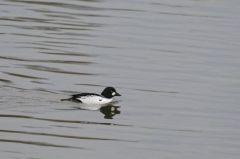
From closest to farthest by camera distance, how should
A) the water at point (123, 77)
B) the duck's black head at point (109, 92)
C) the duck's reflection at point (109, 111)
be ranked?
the water at point (123, 77), the duck's reflection at point (109, 111), the duck's black head at point (109, 92)

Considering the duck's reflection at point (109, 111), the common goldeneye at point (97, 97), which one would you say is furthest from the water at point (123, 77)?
the common goldeneye at point (97, 97)

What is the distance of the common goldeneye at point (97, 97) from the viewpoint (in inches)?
763

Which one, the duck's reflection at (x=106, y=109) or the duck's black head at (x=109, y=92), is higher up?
the duck's black head at (x=109, y=92)

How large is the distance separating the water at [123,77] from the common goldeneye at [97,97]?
0.62ft

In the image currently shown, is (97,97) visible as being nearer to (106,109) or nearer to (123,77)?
(106,109)

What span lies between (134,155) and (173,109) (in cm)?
356

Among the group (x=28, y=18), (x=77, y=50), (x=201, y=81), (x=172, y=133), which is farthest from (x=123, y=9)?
(x=172, y=133)

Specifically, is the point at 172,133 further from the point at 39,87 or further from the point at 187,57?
the point at 187,57

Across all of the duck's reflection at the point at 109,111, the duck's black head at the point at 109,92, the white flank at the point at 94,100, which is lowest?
the duck's reflection at the point at 109,111

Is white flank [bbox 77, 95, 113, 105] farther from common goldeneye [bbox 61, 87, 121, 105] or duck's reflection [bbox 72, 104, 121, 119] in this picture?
duck's reflection [bbox 72, 104, 121, 119]

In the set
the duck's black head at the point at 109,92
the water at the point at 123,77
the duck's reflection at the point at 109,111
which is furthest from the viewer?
the duck's black head at the point at 109,92

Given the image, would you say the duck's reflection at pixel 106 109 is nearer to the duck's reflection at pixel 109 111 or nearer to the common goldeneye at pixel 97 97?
the duck's reflection at pixel 109 111

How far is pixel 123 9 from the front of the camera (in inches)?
1193

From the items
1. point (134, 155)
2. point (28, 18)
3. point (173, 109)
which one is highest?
point (28, 18)
